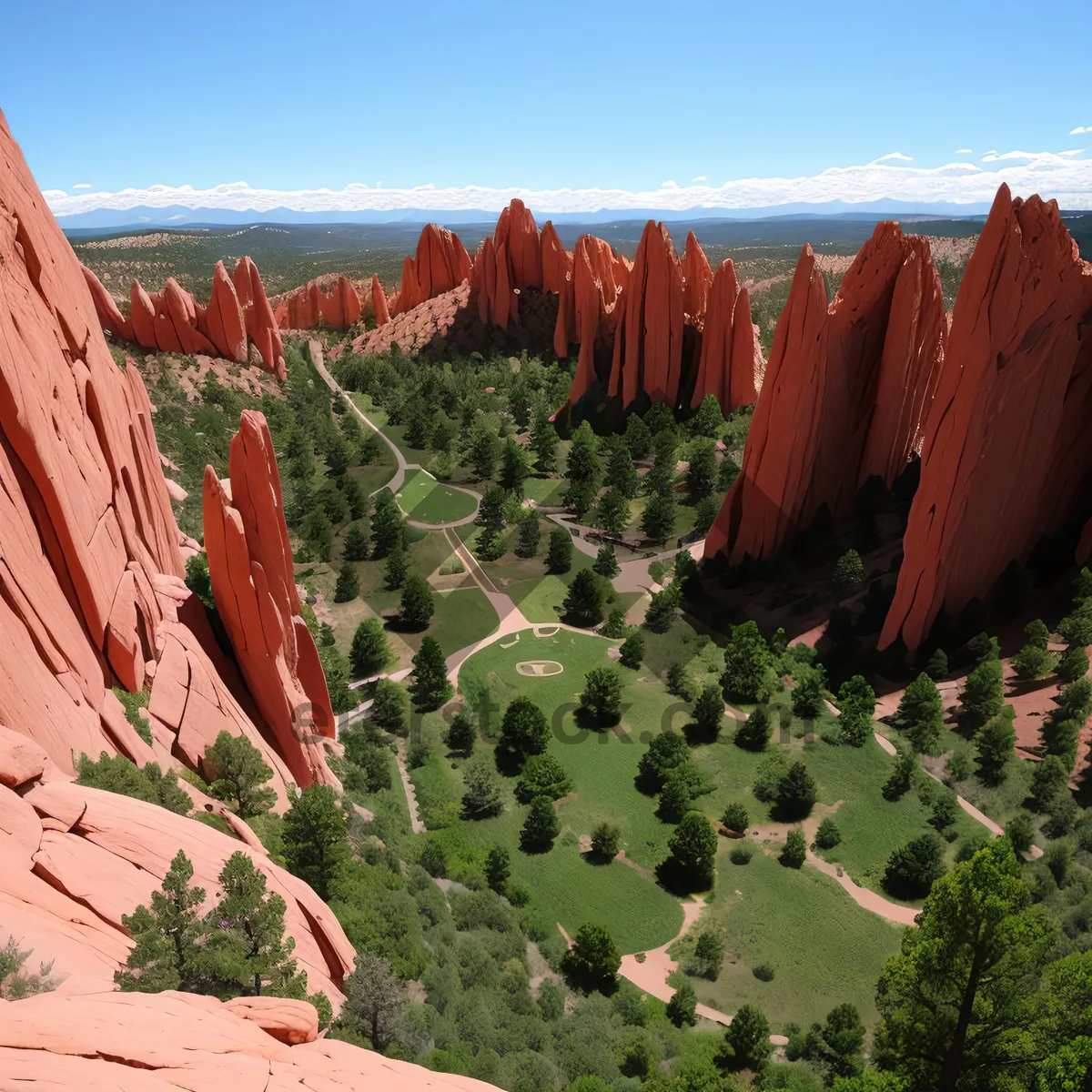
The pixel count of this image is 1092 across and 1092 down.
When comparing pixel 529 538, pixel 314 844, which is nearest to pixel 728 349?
pixel 529 538

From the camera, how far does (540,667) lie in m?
42.5

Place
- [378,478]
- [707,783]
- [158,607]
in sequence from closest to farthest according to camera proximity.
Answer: [158,607] → [707,783] → [378,478]

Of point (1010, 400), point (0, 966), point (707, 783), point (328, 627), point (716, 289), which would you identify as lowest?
point (707, 783)

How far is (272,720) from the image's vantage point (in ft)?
86.9

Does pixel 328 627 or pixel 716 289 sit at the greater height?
pixel 716 289

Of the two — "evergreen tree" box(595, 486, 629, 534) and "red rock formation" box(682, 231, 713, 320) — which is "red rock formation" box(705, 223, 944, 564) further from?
"red rock formation" box(682, 231, 713, 320)

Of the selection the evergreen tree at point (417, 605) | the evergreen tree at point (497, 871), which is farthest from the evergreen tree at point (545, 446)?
the evergreen tree at point (497, 871)

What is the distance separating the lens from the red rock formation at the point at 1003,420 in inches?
1419

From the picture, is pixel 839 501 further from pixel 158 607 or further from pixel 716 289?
pixel 158 607

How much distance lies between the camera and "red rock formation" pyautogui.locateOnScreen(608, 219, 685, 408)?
243 feet

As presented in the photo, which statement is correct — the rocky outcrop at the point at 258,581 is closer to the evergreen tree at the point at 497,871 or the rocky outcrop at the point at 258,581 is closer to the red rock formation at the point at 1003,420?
the evergreen tree at the point at 497,871

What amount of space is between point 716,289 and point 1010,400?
39.5 metres

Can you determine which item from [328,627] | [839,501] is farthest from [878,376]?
[328,627]

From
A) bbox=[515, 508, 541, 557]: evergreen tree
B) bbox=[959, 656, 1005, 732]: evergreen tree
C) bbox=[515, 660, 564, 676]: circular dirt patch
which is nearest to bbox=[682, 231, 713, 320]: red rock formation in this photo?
bbox=[515, 508, 541, 557]: evergreen tree
